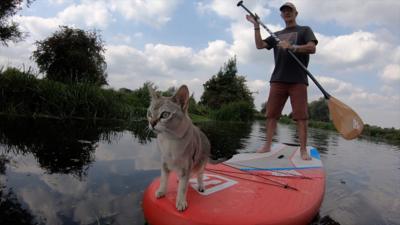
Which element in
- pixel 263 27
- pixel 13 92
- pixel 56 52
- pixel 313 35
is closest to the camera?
pixel 313 35

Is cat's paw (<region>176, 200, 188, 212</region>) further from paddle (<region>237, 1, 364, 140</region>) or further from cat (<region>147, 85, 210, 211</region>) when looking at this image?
paddle (<region>237, 1, 364, 140</region>)

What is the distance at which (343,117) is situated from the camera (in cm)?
435

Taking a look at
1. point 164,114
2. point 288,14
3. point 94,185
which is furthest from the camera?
point 288,14

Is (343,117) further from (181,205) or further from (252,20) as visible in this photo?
(181,205)

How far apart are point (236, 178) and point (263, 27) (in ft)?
10.1

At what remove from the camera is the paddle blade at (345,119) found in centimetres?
415

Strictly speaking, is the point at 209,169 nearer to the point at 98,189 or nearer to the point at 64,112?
the point at 98,189

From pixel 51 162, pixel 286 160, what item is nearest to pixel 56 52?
pixel 51 162

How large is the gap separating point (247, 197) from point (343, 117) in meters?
2.54

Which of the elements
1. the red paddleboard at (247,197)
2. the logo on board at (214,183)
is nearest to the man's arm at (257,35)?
the red paddleboard at (247,197)

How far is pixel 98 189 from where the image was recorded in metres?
3.14

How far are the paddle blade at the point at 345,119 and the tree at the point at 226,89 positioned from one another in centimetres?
3212

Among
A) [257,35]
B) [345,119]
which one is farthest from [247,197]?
[257,35]

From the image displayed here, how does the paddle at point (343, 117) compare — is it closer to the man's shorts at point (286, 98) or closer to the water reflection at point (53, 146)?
the man's shorts at point (286, 98)
